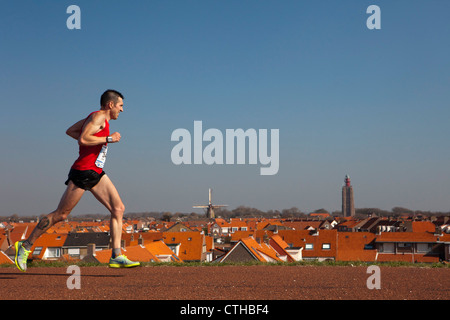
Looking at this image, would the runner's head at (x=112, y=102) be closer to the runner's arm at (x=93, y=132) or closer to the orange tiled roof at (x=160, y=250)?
the runner's arm at (x=93, y=132)

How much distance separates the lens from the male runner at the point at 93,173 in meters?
7.39

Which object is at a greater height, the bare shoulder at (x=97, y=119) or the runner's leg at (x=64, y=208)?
the bare shoulder at (x=97, y=119)

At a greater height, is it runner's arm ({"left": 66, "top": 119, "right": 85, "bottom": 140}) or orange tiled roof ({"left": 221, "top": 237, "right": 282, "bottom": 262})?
runner's arm ({"left": 66, "top": 119, "right": 85, "bottom": 140})

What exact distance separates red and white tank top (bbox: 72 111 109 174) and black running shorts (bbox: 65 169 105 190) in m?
0.07

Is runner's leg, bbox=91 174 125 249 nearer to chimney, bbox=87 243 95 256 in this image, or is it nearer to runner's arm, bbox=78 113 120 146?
runner's arm, bbox=78 113 120 146

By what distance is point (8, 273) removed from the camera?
8.87m

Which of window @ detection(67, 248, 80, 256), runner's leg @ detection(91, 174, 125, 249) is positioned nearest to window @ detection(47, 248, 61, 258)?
window @ detection(67, 248, 80, 256)

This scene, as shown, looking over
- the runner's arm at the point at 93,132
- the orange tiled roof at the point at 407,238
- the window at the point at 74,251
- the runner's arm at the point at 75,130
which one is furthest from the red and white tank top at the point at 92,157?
the window at the point at 74,251

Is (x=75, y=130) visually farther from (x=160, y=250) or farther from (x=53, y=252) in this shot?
(x=53, y=252)

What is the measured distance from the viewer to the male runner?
7.39 m

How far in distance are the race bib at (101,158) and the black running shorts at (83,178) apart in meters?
0.15
